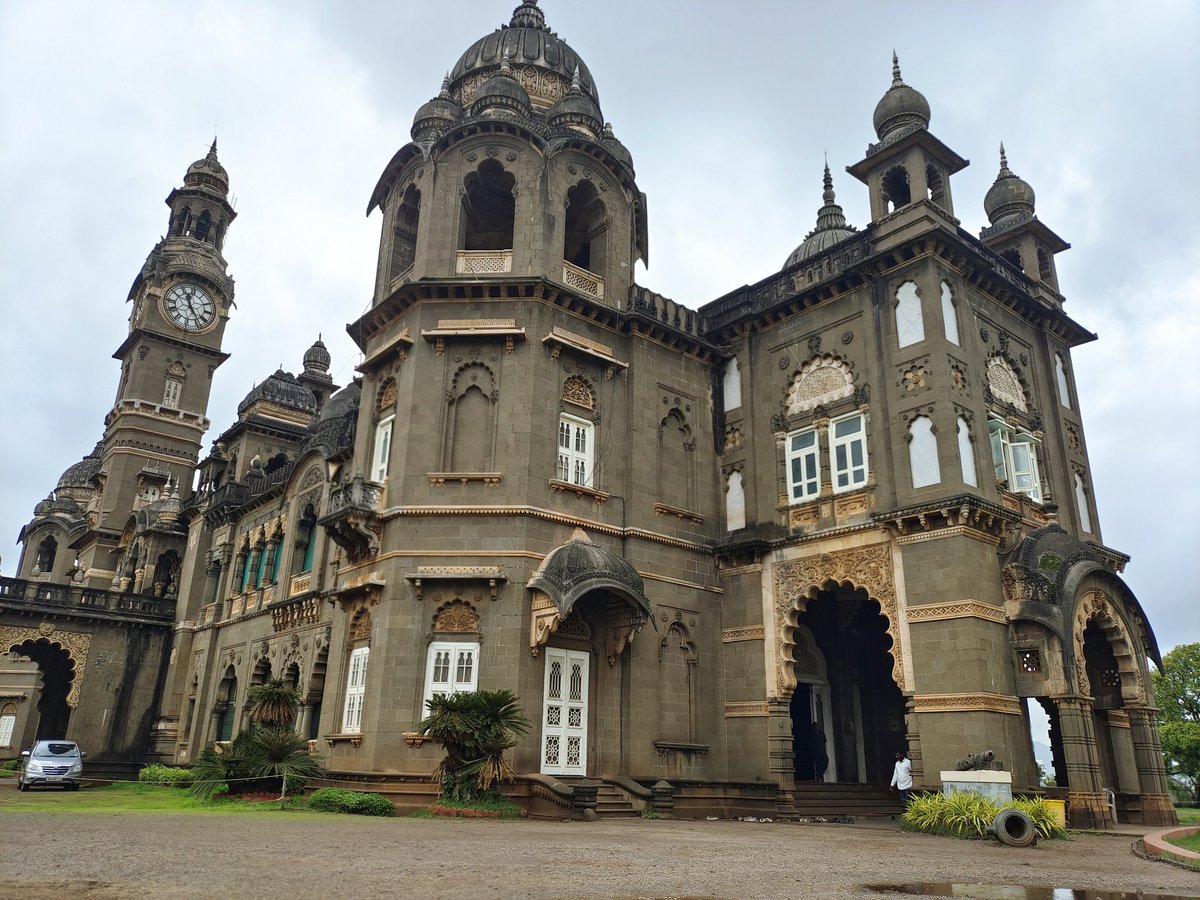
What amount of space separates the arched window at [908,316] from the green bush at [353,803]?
46.4ft

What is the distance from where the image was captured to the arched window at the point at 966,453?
18344mm

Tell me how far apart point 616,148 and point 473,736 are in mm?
15546

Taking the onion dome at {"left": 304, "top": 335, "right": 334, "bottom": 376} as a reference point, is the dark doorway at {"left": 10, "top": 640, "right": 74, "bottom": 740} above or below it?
below

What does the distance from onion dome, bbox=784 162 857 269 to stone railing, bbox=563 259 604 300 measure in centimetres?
912

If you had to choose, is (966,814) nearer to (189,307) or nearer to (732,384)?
(732,384)

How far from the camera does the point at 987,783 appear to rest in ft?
49.5

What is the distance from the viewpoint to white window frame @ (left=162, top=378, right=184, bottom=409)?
46.6 m

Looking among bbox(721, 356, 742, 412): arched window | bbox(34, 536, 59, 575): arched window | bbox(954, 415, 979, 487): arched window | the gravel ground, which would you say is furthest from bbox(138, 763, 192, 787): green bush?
bbox(34, 536, 59, 575): arched window

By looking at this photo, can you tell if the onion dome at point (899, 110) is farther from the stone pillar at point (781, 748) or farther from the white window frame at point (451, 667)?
the white window frame at point (451, 667)

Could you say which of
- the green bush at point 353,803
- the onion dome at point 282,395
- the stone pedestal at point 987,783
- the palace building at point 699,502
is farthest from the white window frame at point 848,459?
the onion dome at point 282,395

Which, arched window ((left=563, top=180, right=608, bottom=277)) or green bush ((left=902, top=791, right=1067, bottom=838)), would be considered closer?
green bush ((left=902, top=791, right=1067, bottom=838))

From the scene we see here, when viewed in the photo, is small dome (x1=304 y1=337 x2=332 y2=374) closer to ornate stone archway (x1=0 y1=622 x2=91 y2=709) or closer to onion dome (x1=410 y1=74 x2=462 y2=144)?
ornate stone archway (x1=0 y1=622 x2=91 y2=709)

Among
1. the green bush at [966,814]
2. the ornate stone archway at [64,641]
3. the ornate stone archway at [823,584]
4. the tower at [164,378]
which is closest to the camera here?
the green bush at [966,814]

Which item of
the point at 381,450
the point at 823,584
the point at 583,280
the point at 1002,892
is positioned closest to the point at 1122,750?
the point at 823,584
